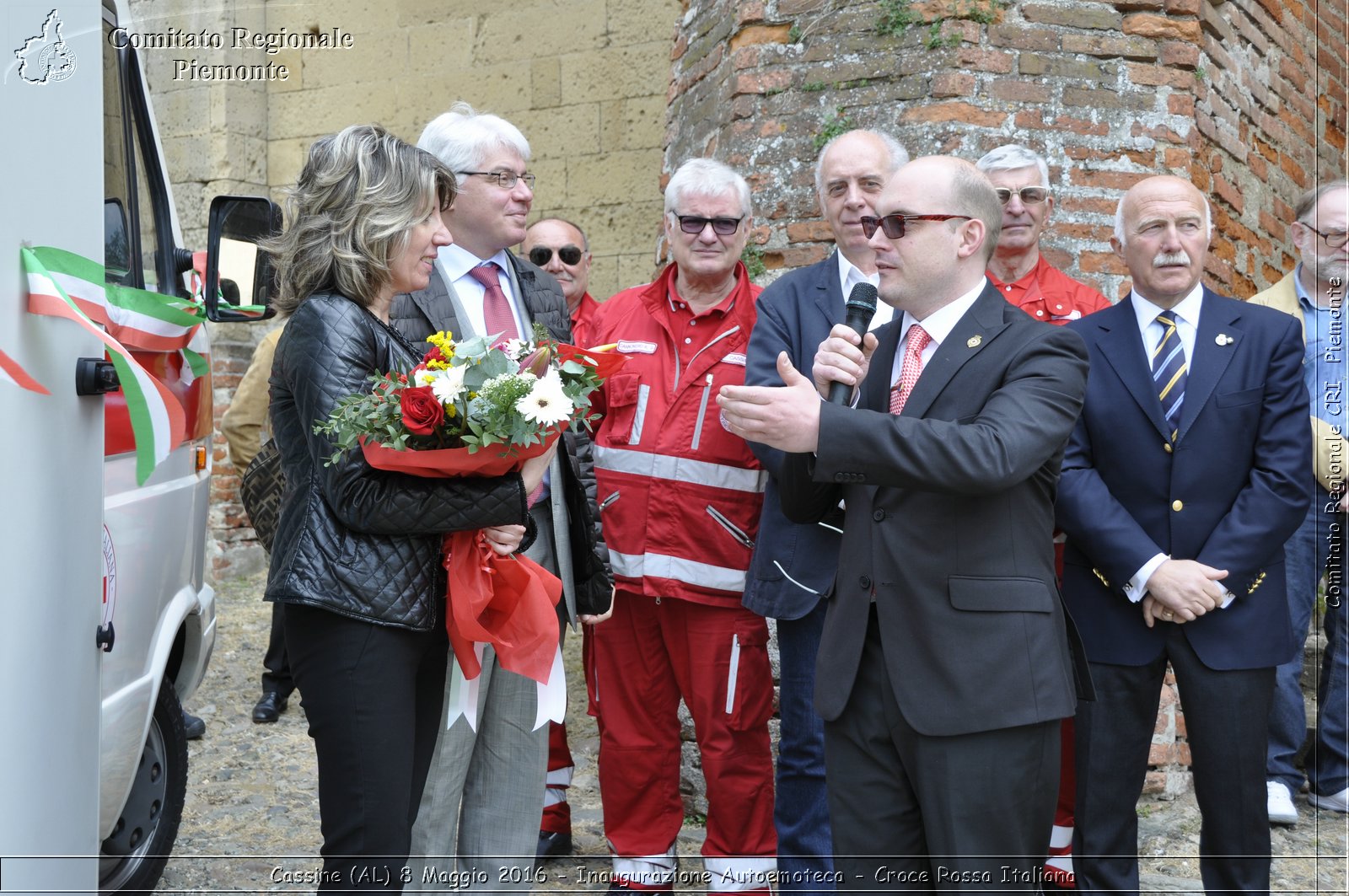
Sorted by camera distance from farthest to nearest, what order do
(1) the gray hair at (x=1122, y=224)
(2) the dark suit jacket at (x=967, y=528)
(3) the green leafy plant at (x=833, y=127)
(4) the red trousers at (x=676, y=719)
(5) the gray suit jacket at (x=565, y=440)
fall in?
1. (3) the green leafy plant at (x=833, y=127)
2. (4) the red trousers at (x=676, y=719)
3. (1) the gray hair at (x=1122, y=224)
4. (5) the gray suit jacket at (x=565, y=440)
5. (2) the dark suit jacket at (x=967, y=528)

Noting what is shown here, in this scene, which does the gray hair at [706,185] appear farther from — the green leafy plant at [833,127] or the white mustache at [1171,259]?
the white mustache at [1171,259]

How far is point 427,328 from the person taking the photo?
10.6ft

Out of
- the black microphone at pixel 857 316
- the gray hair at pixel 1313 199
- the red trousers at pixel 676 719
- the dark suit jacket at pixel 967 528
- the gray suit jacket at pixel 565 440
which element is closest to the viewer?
the dark suit jacket at pixel 967 528

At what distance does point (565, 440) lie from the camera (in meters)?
3.42

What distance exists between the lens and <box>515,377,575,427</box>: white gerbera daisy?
8.25 feet

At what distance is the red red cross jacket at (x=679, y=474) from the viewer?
3.96 metres

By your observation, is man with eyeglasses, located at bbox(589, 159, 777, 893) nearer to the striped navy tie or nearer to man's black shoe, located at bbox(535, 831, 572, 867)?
man's black shoe, located at bbox(535, 831, 572, 867)

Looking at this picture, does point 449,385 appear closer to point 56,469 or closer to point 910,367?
point 56,469

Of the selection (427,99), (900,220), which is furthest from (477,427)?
(427,99)

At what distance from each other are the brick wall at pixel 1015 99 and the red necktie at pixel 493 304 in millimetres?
1798

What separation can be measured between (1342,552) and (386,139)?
13.6 feet

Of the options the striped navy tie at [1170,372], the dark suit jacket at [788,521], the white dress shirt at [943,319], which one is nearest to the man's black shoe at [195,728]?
the dark suit jacket at [788,521]

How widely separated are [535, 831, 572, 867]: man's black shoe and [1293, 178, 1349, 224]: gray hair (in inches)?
138

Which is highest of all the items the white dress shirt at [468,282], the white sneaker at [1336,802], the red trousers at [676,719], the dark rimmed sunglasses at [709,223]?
the dark rimmed sunglasses at [709,223]
